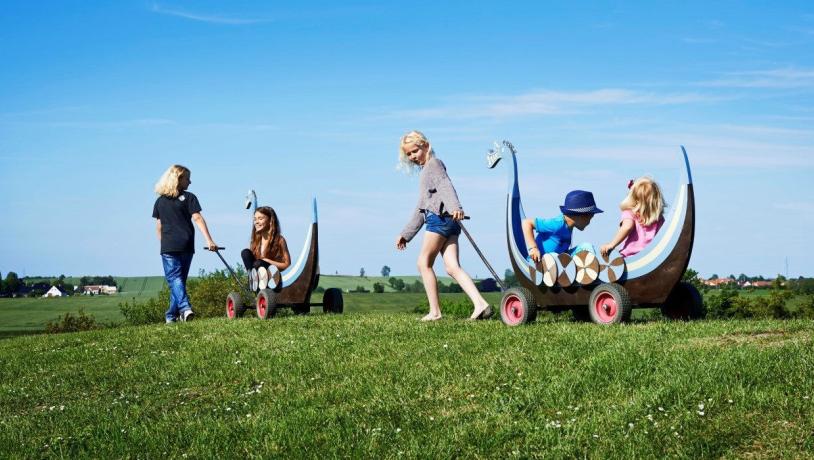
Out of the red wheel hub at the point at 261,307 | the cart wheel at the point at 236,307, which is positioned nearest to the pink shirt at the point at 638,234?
the red wheel hub at the point at 261,307

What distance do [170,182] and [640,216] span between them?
8186 millimetres

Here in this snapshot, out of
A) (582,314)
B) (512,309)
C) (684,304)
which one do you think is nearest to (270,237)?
(512,309)

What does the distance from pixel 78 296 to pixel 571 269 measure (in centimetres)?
3160

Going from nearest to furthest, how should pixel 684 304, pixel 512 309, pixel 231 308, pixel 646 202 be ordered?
pixel 646 202
pixel 512 309
pixel 684 304
pixel 231 308

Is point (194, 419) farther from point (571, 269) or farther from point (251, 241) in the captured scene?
point (251, 241)

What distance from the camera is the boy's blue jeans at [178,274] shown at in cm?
1457

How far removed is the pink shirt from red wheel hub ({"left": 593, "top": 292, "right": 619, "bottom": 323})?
62 centimetres

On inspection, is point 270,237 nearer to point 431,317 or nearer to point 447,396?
point 431,317

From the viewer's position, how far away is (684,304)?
1067cm

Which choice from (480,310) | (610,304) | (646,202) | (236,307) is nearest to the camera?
(610,304)

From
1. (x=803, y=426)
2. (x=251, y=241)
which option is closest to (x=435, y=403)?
(x=803, y=426)

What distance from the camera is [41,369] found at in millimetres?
10750

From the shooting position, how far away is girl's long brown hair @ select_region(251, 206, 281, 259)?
589 inches

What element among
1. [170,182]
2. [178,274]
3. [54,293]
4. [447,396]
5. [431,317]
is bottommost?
[447,396]
